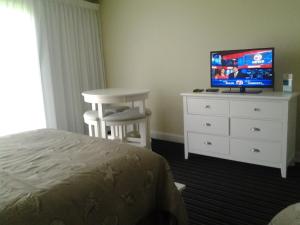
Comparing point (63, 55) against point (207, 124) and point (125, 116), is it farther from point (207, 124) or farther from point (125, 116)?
point (207, 124)

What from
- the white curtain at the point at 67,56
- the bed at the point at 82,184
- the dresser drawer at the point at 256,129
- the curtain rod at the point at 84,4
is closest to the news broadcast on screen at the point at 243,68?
the dresser drawer at the point at 256,129

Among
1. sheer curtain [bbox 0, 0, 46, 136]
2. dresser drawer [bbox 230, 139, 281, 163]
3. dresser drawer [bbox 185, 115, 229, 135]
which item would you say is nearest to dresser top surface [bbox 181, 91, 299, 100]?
dresser drawer [bbox 185, 115, 229, 135]

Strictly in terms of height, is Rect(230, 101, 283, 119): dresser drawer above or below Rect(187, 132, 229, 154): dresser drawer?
above

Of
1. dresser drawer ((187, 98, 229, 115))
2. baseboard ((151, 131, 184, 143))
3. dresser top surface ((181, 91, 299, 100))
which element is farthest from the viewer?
baseboard ((151, 131, 184, 143))

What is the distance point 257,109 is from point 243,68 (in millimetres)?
538

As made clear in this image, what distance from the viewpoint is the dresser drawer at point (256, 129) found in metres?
2.68

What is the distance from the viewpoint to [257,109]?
2.75 m

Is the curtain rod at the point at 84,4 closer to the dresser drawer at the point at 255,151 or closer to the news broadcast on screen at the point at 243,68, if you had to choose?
the news broadcast on screen at the point at 243,68

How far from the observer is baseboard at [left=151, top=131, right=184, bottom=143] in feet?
13.5

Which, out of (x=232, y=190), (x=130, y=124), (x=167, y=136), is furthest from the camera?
(x=167, y=136)

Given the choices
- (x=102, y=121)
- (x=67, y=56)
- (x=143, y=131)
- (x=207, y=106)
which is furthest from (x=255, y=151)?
(x=67, y=56)

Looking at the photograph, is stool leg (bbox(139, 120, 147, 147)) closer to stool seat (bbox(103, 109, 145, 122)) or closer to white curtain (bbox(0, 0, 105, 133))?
stool seat (bbox(103, 109, 145, 122))

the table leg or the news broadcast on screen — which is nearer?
the news broadcast on screen

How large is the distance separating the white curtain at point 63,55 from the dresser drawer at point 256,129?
107 inches
